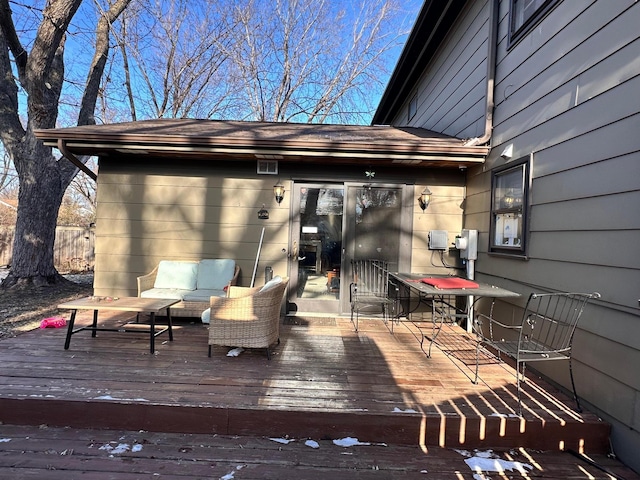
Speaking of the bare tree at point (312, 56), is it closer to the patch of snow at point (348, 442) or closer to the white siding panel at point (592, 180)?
the white siding panel at point (592, 180)

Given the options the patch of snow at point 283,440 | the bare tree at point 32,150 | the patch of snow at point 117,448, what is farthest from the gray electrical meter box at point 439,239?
the bare tree at point 32,150

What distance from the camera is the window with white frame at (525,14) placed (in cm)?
300

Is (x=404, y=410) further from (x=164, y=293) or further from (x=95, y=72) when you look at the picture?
(x=95, y=72)

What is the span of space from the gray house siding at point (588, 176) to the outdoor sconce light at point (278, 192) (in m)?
2.71

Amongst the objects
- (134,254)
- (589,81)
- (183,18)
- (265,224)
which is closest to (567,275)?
(589,81)

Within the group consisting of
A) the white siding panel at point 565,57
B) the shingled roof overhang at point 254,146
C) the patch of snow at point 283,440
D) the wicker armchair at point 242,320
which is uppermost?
the white siding panel at point 565,57

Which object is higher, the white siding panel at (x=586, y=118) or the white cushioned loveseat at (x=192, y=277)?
the white siding panel at (x=586, y=118)

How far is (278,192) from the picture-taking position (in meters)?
4.64

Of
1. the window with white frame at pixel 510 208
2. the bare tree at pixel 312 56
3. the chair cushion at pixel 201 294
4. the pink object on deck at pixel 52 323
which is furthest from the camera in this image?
the bare tree at pixel 312 56

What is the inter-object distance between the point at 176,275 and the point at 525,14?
5.02 meters

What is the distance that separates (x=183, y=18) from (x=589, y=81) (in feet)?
42.1

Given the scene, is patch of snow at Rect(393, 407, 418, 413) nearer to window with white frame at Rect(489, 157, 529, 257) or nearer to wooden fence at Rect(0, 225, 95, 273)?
window with white frame at Rect(489, 157, 529, 257)

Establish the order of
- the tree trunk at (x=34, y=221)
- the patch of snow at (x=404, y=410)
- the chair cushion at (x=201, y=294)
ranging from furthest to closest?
1. the tree trunk at (x=34, y=221)
2. the chair cushion at (x=201, y=294)
3. the patch of snow at (x=404, y=410)

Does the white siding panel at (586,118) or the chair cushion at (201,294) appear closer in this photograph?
the white siding panel at (586,118)
